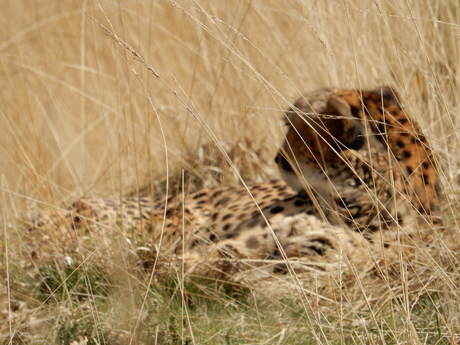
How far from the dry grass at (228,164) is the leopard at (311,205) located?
0.10 metres

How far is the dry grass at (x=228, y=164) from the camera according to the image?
1.86 m

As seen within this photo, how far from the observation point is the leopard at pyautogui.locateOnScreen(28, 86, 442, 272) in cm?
249

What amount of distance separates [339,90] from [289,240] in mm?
598

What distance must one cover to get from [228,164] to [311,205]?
31.1 inches

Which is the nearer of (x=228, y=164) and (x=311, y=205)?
(x=311, y=205)

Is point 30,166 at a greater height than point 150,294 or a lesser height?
greater

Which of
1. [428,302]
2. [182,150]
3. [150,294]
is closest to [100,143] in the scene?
[182,150]

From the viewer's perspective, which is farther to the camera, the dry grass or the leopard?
the leopard

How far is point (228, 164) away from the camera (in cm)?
350

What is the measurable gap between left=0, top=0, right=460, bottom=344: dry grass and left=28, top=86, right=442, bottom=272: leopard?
103 millimetres

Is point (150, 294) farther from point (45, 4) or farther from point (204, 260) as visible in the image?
point (45, 4)

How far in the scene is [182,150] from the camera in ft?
11.4

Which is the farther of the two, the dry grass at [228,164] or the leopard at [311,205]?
the leopard at [311,205]

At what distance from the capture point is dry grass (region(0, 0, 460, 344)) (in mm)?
1862
